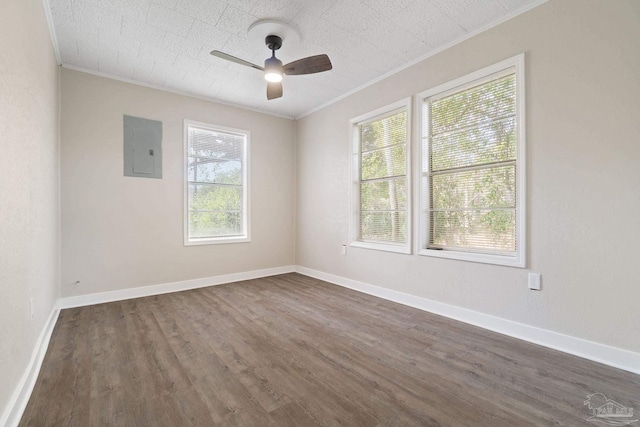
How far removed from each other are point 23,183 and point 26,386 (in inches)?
49.4

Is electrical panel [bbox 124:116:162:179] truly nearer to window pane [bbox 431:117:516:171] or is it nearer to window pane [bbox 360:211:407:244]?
window pane [bbox 360:211:407:244]

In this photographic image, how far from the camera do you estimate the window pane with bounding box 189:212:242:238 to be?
4.46 meters

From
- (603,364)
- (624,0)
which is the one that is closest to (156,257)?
(603,364)

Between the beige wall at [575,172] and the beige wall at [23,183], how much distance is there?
3.43 meters

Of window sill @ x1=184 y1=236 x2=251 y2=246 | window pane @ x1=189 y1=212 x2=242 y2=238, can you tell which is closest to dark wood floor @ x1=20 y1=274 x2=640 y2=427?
window sill @ x1=184 y1=236 x2=251 y2=246

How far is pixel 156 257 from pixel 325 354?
297cm

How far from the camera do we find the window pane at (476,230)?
2.76 m

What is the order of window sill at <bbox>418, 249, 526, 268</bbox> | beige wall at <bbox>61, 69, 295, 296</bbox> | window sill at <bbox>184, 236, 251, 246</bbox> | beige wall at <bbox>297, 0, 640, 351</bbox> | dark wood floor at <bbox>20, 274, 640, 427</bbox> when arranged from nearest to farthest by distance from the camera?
dark wood floor at <bbox>20, 274, 640, 427</bbox>, beige wall at <bbox>297, 0, 640, 351</bbox>, window sill at <bbox>418, 249, 526, 268</bbox>, beige wall at <bbox>61, 69, 295, 296</bbox>, window sill at <bbox>184, 236, 251, 246</bbox>

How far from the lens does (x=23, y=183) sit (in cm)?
185

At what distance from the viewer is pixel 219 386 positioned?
189 centimetres

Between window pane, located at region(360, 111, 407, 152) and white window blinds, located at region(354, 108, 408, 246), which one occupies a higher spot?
window pane, located at region(360, 111, 407, 152)

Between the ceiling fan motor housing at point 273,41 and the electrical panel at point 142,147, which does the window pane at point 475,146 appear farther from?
the electrical panel at point 142,147

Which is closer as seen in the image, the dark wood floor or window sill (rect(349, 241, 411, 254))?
the dark wood floor

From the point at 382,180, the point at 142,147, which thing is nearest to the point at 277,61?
the point at 382,180
